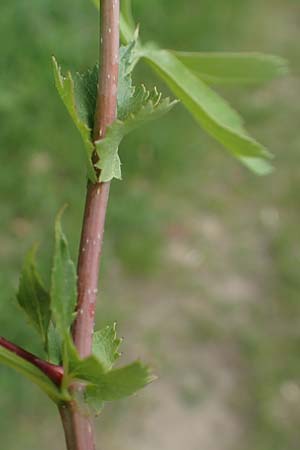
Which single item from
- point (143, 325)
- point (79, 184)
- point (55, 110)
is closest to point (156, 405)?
point (143, 325)

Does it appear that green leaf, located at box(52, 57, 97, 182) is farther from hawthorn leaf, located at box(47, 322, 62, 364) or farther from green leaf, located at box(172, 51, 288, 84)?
green leaf, located at box(172, 51, 288, 84)

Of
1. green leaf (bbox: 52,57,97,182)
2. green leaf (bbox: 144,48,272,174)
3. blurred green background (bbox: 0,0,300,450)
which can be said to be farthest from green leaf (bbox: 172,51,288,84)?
blurred green background (bbox: 0,0,300,450)

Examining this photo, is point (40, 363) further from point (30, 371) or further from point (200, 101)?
point (200, 101)

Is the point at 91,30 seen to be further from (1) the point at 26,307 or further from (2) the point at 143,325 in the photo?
(1) the point at 26,307

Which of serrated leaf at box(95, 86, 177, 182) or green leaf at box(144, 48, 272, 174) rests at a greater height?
serrated leaf at box(95, 86, 177, 182)

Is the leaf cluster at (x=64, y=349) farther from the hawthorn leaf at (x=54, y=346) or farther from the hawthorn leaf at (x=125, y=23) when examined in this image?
the hawthorn leaf at (x=125, y=23)

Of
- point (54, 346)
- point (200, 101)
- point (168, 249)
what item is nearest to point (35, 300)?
point (54, 346)
